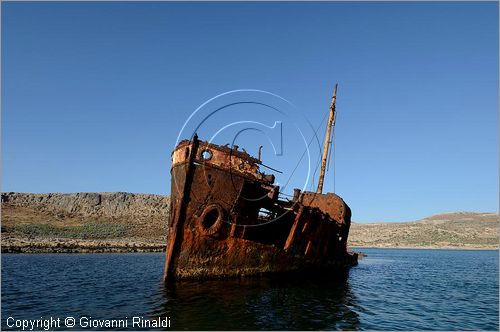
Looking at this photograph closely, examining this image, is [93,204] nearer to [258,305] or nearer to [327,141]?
[327,141]

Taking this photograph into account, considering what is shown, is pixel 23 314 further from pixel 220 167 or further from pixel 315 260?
pixel 315 260

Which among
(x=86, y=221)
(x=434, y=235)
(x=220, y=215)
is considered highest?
(x=220, y=215)

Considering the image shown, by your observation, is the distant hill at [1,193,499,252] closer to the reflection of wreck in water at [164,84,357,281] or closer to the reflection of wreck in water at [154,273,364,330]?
the reflection of wreck in water at [164,84,357,281]

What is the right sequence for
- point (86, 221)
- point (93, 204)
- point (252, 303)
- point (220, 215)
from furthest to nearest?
point (93, 204) < point (86, 221) < point (220, 215) < point (252, 303)

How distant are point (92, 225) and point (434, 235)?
323ft

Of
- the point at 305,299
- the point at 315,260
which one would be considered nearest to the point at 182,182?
the point at 305,299

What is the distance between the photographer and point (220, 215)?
51.5ft

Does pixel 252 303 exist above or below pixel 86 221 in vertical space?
below

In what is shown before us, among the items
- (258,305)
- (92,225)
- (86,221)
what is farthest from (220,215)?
(86,221)

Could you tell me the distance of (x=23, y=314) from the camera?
11703 mm

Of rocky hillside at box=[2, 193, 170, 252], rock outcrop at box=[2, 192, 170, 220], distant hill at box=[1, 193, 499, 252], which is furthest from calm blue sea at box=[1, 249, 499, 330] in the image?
rock outcrop at box=[2, 192, 170, 220]

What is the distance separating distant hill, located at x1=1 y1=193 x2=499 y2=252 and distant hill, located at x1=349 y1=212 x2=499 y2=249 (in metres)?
0.27

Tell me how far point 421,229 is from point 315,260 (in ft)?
379

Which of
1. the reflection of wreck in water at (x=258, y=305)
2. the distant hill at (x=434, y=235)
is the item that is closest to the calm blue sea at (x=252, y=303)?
the reflection of wreck in water at (x=258, y=305)
